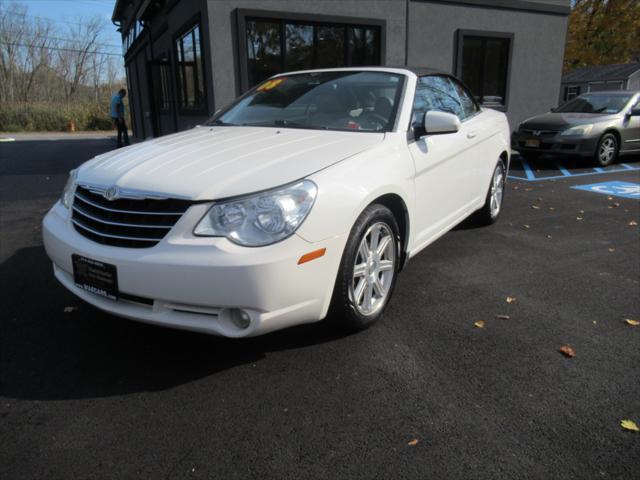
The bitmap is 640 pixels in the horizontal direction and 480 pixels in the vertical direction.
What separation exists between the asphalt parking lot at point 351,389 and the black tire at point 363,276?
0.13 meters

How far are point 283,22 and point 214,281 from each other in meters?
8.80

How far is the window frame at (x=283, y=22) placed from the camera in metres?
9.39

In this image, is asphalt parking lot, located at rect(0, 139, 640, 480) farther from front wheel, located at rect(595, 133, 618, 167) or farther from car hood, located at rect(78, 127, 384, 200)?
front wheel, located at rect(595, 133, 618, 167)

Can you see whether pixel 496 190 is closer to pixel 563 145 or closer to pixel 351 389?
pixel 351 389

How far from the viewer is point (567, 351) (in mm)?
2904

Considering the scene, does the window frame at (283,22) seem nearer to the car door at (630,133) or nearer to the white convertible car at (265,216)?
the car door at (630,133)

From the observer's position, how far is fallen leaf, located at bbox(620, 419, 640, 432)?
2237mm

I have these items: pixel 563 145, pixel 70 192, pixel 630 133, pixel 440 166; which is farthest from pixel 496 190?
pixel 630 133

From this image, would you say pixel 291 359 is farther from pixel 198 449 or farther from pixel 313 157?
pixel 313 157

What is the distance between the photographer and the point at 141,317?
252 cm

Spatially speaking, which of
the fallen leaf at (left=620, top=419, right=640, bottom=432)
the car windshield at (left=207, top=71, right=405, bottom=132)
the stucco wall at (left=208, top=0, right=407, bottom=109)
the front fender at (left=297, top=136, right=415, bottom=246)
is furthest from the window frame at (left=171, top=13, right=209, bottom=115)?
the fallen leaf at (left=620, top=419, right=640, bottom=432)

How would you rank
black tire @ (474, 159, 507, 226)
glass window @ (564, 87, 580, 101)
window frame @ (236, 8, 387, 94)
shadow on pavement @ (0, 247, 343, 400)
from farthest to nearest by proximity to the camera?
glass window @ (564, 87, 580, 101)
window frame @ (236, 8, 387, 94)
black tire @ (474, 159, 507, 226)
shadow on pavement @ (0, 247, 343, 400)

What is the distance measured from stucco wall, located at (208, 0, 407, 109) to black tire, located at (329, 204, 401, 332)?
23.6ft

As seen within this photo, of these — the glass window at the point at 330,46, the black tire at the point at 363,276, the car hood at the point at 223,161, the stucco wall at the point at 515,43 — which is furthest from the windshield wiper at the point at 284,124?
the stucco wall at the point at 515,43
